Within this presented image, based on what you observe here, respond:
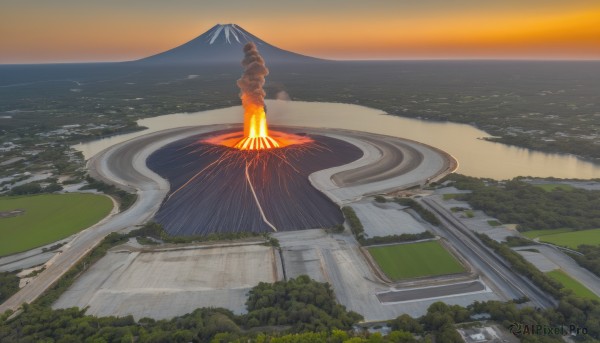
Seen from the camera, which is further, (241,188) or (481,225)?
(241,188)

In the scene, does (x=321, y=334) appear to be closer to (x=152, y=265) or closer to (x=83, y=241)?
(x=152, y=265)

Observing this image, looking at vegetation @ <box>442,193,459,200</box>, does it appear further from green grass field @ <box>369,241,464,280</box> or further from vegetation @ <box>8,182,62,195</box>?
vegetation @ <box>8,182,62,195</box>

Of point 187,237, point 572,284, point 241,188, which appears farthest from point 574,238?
point 187,237

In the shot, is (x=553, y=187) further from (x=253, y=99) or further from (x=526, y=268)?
(x=253, y=99)

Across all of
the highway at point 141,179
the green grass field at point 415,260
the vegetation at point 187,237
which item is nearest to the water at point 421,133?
the highway at point 141,179

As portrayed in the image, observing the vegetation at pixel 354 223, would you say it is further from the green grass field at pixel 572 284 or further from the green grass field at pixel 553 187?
the green grass field at pixel 553 187
